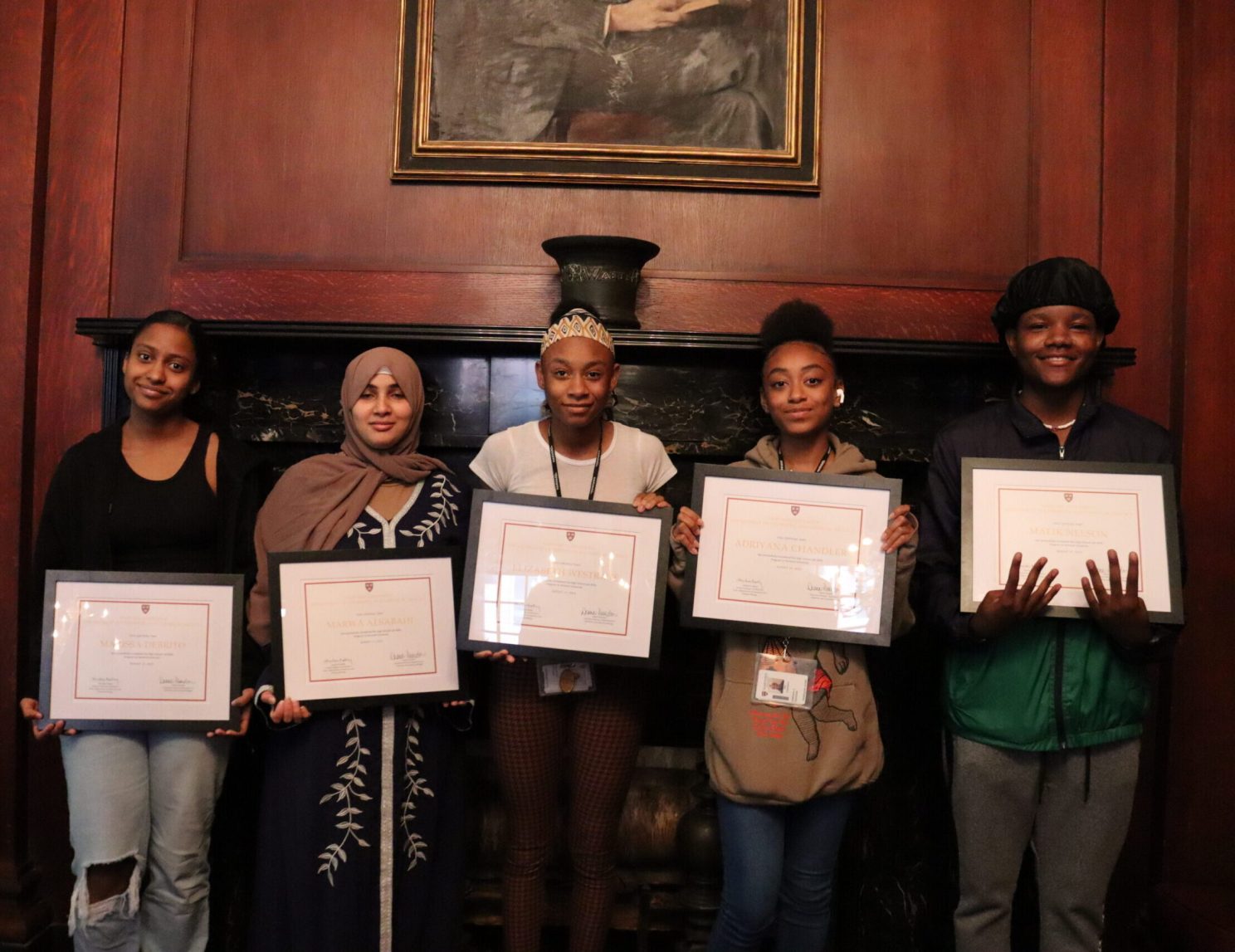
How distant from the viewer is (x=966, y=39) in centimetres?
277

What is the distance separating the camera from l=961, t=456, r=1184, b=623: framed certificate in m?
1.90

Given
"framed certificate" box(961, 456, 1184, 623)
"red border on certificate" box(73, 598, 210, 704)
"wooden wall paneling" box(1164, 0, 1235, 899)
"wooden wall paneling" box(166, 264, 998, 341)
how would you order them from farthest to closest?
"wooden wall paneling" box(166, 264, 998, 341) → "wooden wall paneling" box(1164, 0, 1235, 899) → "red border on certificate" box(73, 598, 210, 704) → "framed certificate" box(961, 456, 1184, 623)

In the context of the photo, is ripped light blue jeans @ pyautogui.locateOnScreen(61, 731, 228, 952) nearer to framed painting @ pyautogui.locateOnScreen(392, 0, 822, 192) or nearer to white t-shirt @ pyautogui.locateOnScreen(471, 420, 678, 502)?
white t-shirt @ pyautogui.locateOnScreen(471, 420, 678, 502)

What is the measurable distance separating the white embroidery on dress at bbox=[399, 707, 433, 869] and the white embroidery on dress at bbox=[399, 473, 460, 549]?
429 mm

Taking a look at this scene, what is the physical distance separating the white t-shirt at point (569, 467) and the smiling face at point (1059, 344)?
932 mm

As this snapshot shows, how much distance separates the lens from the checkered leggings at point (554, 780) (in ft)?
6.97

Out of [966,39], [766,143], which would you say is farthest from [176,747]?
[966,39]

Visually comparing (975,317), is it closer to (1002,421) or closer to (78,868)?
(1002,421)

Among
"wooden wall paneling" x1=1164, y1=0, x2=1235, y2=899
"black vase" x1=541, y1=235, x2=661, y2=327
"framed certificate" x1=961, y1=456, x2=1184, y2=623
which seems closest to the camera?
"framed certificate" x1=961, y1=456, x2=1184, y2=623

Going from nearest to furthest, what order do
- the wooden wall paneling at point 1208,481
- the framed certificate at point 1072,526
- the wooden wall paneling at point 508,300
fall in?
1. the framed certificate at point 1072,526
2. the wooden wall paneling at point 1208,481
3. the wooden wall paneling at point 508,300

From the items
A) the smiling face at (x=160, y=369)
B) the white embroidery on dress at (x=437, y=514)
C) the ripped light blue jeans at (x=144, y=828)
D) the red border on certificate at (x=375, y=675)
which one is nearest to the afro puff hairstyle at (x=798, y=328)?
the white embroidery on dress at (x=437, y=514)

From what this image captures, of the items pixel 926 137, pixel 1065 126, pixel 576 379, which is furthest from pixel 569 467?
pixel 1065 126

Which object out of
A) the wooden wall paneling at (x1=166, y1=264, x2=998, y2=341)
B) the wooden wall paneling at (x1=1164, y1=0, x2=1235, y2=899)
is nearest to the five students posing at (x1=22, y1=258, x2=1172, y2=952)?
the wooden wall paneling at (x1=166, y1=264, x2=998, y2=341)

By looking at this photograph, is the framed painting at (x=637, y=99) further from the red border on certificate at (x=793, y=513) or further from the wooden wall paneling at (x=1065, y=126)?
the red border on certificate at (x=793, y=513)
